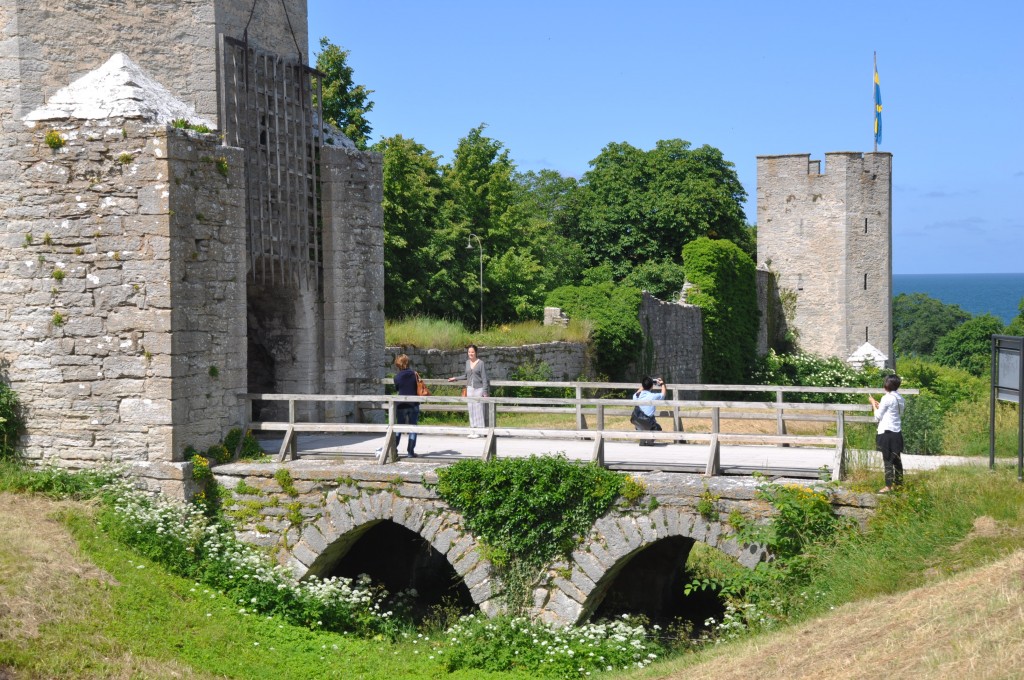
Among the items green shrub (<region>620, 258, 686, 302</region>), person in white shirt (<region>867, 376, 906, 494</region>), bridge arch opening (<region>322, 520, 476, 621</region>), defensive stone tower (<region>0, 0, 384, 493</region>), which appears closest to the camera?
person in white shirt (<region>867, 376, 906, 494</region>)

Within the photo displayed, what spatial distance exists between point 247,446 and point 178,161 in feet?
10.2

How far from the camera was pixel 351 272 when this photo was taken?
15.5 meters

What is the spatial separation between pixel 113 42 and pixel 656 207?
30517 mm

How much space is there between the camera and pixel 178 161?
11609mm

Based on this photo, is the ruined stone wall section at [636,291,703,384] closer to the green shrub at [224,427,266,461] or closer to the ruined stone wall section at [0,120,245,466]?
the green shrub at [224,427,266,461]

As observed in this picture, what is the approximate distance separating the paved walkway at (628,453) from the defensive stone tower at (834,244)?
23595 millimetres

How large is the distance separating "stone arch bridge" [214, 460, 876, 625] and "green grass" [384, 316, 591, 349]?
239 inches

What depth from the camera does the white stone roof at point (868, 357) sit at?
35.3 meters

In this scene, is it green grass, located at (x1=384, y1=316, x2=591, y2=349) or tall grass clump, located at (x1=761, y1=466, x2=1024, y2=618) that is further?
green grass, located at (x1=384, y1=316, x2=591, y2=349)

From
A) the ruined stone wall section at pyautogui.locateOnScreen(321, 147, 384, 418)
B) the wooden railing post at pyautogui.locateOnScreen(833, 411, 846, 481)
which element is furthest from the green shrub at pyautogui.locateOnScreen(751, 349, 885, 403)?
the wooden railing post at pyautogui.locateOnScreen(833, 411, 846, 481)

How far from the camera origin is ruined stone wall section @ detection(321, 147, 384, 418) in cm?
1523

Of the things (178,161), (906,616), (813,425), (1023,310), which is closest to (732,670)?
(906,616)

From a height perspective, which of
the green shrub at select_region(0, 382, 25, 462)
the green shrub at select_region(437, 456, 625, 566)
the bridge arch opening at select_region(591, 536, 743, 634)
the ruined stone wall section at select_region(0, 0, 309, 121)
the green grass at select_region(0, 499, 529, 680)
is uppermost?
the ruined stone wall section at select_region(0, 0, 309, 121)

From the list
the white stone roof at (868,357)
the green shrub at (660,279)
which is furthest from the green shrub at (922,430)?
the green shrub at (660,279)
